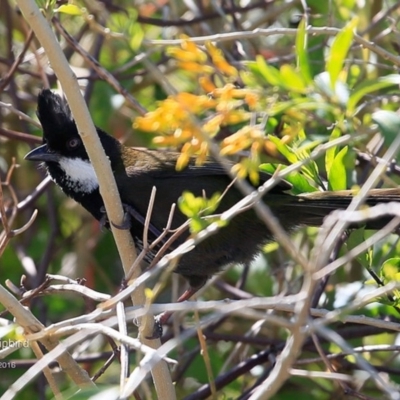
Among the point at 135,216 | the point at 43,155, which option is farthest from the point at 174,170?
the point at 43,155

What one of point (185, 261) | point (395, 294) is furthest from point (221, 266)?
point (395, 294)

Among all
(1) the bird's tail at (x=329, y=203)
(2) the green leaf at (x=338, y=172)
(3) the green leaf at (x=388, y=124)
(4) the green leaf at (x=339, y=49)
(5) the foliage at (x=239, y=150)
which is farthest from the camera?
(1) the bird's tail at (x=329, y=203)

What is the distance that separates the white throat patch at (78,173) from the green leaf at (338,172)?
1402 millimetres

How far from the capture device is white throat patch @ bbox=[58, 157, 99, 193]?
405 centimetres

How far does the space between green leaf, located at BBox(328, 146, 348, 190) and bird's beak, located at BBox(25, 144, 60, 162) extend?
1545 millimetres

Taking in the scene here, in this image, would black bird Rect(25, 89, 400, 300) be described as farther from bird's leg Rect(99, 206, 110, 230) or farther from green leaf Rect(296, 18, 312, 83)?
green leaf Rect(296, 18, 312, 83)

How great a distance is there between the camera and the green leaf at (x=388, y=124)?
2.40 meters

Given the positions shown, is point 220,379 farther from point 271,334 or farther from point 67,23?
point 67,23

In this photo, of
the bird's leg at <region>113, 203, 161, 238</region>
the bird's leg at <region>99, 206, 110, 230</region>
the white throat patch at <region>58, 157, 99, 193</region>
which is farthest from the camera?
the white throat patch at <region>58, 157, 99, 193</region>

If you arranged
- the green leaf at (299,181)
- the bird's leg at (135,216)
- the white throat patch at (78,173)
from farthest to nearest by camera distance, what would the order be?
1. the white throat patch at (78,173)
2. the bird's leg at (135,216)
3. the green leaf at (299,181)

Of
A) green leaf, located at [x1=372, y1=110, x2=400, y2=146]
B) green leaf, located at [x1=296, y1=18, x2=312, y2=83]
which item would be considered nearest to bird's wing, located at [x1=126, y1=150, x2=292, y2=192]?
green leaf, located at [x1=372, y1=110, x2=400, y2=146]

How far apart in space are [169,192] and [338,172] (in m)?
1.19

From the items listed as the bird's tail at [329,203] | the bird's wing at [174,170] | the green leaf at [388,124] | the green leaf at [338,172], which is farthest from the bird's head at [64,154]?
the green leaf at [388,124]

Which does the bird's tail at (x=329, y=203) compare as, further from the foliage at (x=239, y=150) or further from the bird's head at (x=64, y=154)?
the bird's head at (x=64, y=154)
